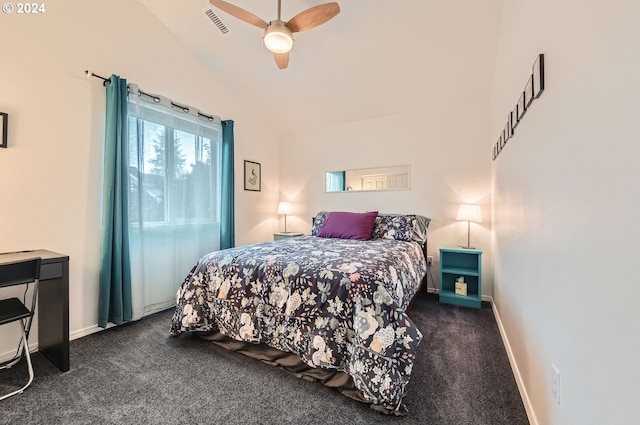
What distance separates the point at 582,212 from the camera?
856 mm

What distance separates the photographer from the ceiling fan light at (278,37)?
2109 mm

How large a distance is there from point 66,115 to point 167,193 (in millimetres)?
1027

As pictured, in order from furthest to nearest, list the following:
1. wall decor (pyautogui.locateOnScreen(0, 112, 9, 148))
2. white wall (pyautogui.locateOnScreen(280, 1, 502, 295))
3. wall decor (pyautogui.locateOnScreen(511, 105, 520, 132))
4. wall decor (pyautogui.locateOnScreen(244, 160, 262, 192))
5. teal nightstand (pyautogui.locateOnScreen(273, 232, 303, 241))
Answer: teal nightstand (pyautogui.locateOnScreen(273, 232, 303, 241)) < wall decor (pyautogui.locateOnScreen(244, 160, 262, 192)) < white wall (pyautogui.locateOnScreen(280, 1, 502, 295)) < wall decor (pyautogui.locateOnScreen(0, 112, 9, 148)) < wall decor (pyautogui.locateOnScreen(511, 105, 520, 132))

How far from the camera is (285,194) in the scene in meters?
4.72

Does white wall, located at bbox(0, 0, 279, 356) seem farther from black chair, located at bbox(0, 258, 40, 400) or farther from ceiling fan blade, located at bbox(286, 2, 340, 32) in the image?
ceiling fan blade, located at bbox(286, 2, 340, 32)

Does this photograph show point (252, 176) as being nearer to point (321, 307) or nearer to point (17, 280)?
point (17, 280)

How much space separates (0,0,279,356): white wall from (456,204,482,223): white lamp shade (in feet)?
11.8

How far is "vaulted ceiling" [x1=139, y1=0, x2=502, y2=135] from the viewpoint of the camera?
8.02ft

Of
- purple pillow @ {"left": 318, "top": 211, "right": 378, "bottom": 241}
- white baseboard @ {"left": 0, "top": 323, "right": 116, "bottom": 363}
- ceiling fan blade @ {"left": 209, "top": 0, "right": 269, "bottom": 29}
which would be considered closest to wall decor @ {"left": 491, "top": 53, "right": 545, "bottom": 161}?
purple pillow @ {"left": 318, "top": 211, "right": 378, "bottom": 241}

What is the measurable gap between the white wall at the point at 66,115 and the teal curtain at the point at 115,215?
0.09 metres

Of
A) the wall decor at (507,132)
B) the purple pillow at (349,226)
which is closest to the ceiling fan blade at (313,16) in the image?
the wall decor at (507,132)

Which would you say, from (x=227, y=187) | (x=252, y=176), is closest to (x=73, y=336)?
(x=227, y=187)

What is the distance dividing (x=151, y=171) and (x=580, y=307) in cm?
330

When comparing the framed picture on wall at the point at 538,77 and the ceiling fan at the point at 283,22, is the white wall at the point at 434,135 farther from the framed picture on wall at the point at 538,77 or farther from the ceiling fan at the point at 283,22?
the framed picture on wall at the point at 538,77
